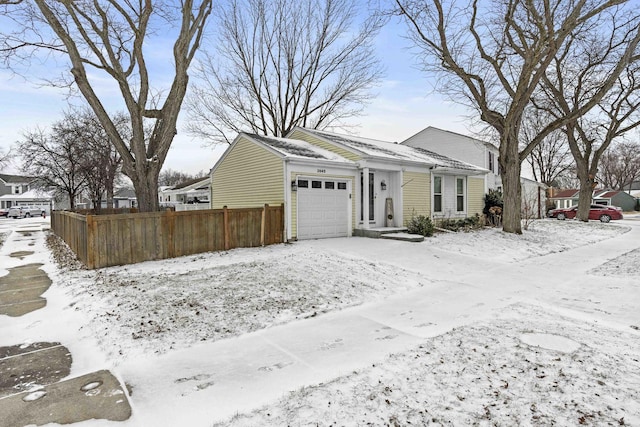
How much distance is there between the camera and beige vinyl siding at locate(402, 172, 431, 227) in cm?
1384

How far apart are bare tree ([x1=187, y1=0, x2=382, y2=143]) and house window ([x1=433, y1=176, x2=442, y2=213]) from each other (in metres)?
11.5

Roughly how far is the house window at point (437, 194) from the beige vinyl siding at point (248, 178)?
24.5ft

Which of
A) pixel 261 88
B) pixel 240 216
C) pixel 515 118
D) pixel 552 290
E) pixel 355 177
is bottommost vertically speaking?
pixel 552 290

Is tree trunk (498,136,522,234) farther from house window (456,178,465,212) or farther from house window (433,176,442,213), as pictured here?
house window (433,176,442,213)

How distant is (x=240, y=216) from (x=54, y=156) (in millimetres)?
20469

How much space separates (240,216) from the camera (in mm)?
10188

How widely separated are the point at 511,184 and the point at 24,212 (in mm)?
49568

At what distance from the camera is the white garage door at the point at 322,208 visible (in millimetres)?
11383

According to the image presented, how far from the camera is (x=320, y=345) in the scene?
4.08 meters

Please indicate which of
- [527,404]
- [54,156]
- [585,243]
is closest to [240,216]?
[527,404]

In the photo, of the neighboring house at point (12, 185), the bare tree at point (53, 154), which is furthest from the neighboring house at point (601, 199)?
the neighboring house at point (12, 185)

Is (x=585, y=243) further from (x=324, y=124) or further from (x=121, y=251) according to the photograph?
(x=324, y=124)

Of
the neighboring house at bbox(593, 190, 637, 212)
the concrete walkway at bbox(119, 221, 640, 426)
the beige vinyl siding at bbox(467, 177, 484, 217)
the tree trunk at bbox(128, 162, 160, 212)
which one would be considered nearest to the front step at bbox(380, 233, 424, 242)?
the concrete walkway at bbox(119, 221, 640, 426)

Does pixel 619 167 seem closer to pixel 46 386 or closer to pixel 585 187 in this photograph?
pixel 585 187
